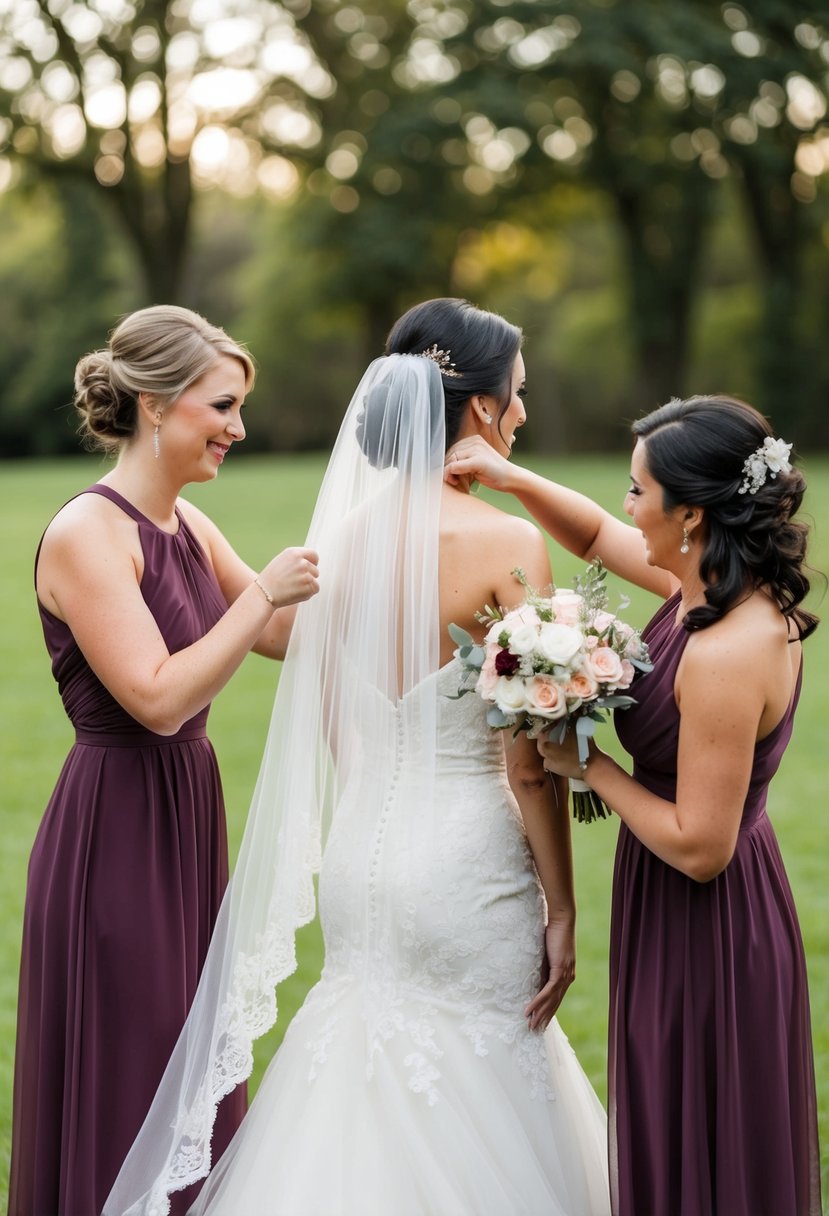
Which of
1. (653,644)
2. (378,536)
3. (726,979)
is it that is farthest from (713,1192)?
(378,536)

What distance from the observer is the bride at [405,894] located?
326 centimetres

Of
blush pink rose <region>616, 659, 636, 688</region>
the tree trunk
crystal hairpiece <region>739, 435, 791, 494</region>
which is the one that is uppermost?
the tree trunk

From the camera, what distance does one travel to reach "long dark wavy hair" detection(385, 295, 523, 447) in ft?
11.5

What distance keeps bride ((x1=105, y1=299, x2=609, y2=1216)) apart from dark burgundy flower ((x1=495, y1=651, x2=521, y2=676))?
33cm

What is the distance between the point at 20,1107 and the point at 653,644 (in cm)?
229

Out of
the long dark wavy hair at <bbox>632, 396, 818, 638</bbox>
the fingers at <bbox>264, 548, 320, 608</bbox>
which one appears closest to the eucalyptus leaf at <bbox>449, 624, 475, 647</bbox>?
the fingers at <bbox>264, 548, 320, 608</bbox>

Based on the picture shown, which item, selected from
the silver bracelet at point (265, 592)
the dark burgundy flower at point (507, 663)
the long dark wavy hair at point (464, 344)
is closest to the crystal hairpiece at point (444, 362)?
the long dark wavy hair at point (464, 344)

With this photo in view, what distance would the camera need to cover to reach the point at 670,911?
3.27m

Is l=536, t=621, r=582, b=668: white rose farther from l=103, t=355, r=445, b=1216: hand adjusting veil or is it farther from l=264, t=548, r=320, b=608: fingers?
l=264, t=548, r=320, b=608: fingers

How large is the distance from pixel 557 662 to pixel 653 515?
0.49m

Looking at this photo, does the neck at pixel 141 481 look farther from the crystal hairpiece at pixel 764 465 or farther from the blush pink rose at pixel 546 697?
the crystal hairpiece at pixel 764 465

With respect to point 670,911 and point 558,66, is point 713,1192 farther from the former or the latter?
point 558,66

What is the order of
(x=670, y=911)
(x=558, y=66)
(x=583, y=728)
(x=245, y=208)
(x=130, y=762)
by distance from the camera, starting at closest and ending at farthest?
(x=583, y=728), (x=670, y=911), (x=130, y=762), (x=558, y=66), (x=245, y=208)

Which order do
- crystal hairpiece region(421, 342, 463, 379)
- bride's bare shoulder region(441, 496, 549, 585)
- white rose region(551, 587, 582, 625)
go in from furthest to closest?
crystal hairpiece region(421, 342, 463, 379)
bride's bare shoulder region(441, 496, 549, 585)
white rose region(551, 587, 582, 625)
